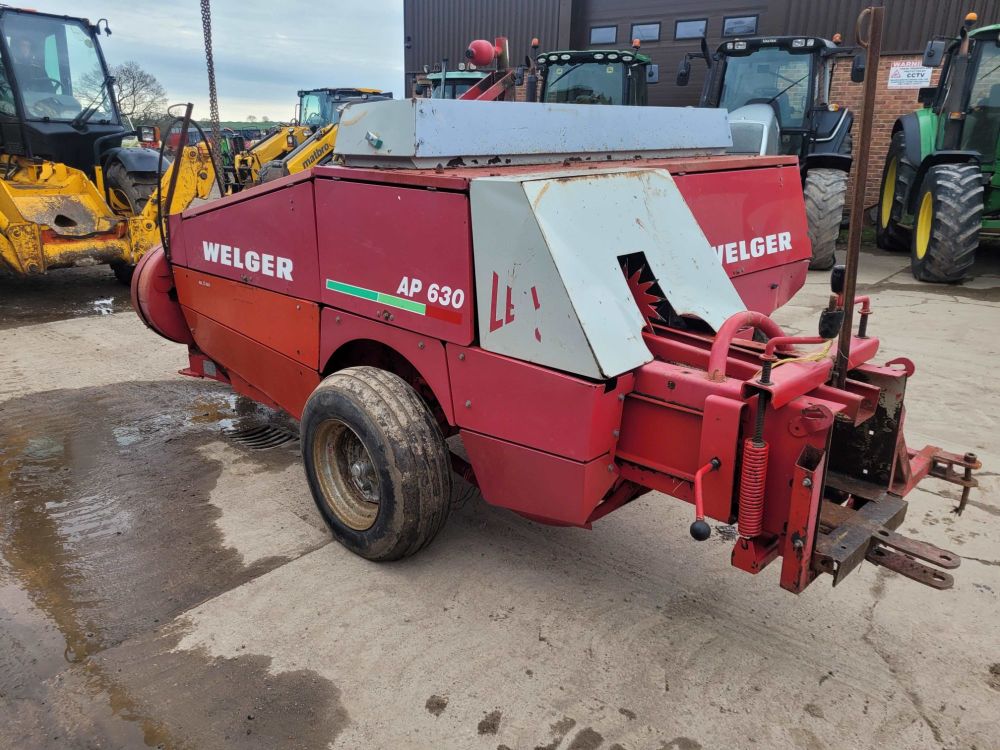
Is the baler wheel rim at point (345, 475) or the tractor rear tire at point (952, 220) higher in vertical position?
the tractor rear tire at point (952, 220)

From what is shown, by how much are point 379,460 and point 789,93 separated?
831cm

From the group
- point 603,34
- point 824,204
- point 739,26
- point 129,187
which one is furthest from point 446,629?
point 603,34

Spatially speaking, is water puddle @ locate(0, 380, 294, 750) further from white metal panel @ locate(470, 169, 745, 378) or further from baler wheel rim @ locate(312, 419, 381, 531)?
white metal panel @ locate(470, 169, 745, 378)

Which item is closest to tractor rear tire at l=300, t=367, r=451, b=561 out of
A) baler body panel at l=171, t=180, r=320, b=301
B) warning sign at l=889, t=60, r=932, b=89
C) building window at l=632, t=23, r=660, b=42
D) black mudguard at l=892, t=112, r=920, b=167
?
baler body panel at l=171, t=180, r=320, b=301

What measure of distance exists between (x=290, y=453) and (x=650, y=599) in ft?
7.11

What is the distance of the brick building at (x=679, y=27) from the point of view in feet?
37.4

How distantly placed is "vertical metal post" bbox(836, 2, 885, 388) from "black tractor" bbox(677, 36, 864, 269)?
6.71 m

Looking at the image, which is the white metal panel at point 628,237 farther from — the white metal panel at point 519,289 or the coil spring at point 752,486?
the coil spring at point 752,486

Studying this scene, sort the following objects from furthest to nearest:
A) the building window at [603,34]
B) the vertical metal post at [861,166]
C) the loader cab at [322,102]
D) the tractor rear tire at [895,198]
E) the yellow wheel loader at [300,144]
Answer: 1. the loader cab at [322,102]
2. the building window at [603,34]
3. the yellow wheel loader at [300,144]
4. the tractor rear tire at [895,198]
5. the vertical metal post at [861,166]

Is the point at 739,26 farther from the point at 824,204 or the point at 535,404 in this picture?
the point at 535,404

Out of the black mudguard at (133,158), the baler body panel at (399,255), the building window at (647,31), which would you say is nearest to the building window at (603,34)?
the building window at (647,31)

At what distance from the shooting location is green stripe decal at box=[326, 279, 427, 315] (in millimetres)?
2795

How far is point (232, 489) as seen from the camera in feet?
12.2

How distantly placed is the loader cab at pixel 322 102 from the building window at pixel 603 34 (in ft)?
14.1
